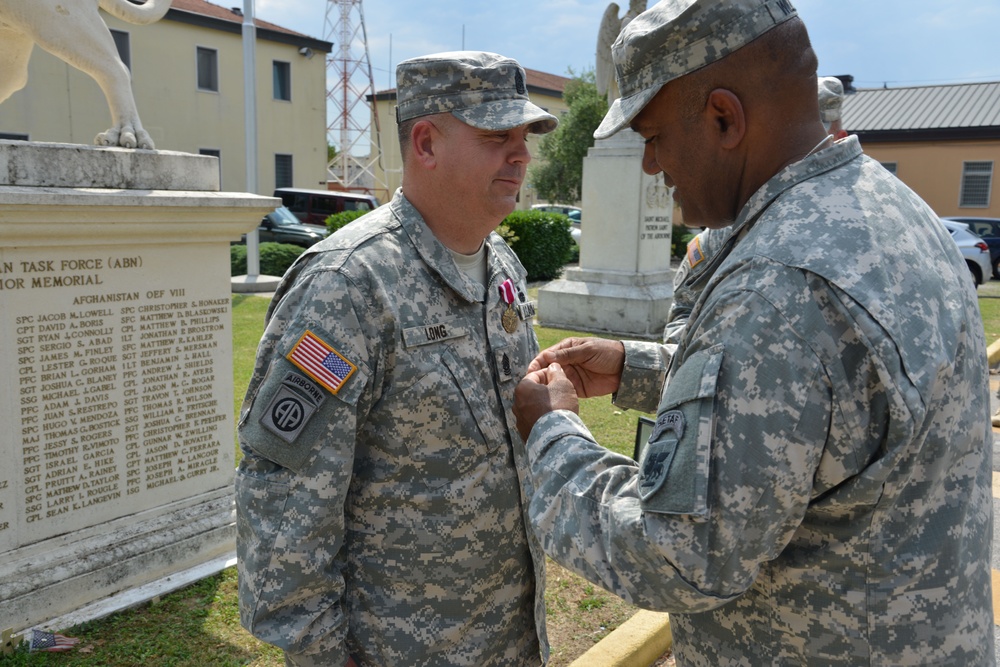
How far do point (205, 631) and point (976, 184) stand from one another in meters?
29.7

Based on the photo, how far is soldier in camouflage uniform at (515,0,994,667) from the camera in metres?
→ 1.21

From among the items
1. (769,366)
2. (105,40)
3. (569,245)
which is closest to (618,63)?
(769,366)

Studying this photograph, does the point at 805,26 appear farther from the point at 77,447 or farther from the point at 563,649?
the point at 77,447

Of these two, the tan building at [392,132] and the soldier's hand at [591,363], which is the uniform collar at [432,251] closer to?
the soldier's hand at [591,363]

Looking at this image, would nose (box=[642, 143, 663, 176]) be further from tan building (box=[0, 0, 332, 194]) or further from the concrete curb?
tan building (box=[0, 0, 332, 194])

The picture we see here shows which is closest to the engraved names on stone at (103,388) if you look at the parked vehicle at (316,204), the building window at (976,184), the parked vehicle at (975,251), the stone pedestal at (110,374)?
the stone pedestal at (110,374)

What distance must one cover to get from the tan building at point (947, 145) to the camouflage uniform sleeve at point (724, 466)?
2788 centimetres

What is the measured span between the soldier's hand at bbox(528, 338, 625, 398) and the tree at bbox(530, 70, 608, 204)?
28055 millimetres

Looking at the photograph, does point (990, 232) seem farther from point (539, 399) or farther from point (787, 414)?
point (787, 414)

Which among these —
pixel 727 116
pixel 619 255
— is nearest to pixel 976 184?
pixel 619 255

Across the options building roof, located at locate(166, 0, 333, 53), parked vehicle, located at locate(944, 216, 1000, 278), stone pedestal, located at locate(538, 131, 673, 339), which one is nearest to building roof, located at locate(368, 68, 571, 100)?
building roof, located at locate(166, 0, 333, 53)

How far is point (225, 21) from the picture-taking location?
2450cm

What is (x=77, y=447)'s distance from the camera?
323 cm

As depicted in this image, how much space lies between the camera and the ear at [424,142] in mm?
2064
